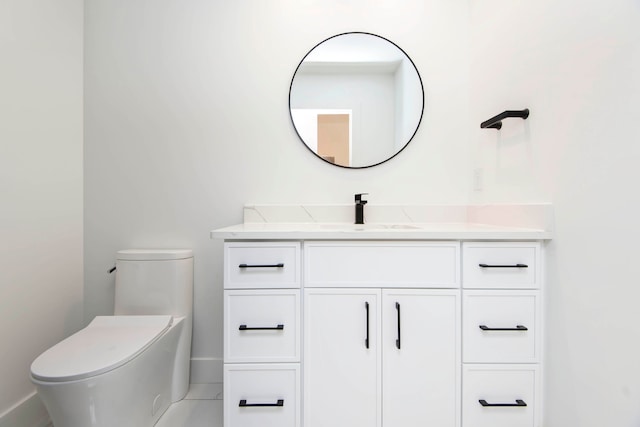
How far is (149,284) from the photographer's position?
1.57 metres

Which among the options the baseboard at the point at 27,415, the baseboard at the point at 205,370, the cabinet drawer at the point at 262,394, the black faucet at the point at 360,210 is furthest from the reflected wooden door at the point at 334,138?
the baseboard at the point at 27,415

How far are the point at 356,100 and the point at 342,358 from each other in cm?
133

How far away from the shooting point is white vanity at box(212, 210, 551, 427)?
3.80 feet

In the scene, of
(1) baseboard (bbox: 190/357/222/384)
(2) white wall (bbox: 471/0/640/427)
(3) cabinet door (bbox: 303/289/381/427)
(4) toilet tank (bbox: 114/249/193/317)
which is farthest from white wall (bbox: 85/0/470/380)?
(3) cabinet door (bbox: 303/289/381/427)

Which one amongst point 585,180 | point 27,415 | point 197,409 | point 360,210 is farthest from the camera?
point 360,210

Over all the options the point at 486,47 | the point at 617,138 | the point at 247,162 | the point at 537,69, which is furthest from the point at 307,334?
the point at 486,47

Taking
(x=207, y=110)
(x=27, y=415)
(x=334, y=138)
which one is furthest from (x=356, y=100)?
(x=27, y=415)

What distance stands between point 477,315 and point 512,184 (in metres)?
0.63

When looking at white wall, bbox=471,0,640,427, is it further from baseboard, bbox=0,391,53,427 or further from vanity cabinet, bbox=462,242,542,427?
baseboard, bbox=0,391,53,427

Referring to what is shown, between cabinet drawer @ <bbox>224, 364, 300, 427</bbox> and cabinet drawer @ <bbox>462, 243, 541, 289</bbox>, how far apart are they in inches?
29.8

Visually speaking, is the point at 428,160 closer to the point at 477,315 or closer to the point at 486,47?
the point at 486,47

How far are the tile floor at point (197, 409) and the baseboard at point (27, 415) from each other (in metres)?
0.57

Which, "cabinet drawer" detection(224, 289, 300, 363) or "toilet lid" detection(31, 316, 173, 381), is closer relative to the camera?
"toilet lid" detection(31, 316, 173, 381)

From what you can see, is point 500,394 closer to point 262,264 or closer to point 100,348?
point 262,264
